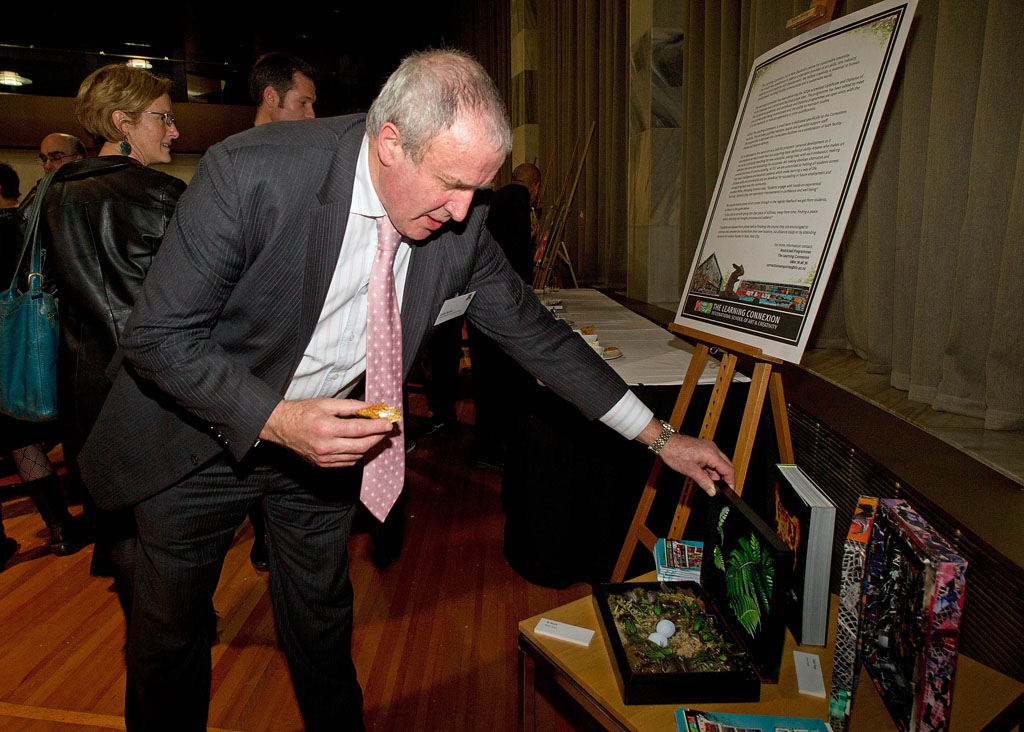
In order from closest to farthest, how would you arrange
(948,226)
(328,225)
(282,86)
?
1. (328,225)
2. (948,226)
3. (282,86)

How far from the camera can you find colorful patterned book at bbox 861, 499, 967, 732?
72 cm

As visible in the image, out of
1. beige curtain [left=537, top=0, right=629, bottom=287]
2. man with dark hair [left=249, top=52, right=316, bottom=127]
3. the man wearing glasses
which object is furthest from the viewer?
beige curtain [left=537, top=0, right=629, bottom=287]

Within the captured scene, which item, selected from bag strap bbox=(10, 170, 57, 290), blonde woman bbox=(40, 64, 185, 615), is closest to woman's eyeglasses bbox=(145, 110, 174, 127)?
blonde woman bbox=(40, 64, 185, 615)

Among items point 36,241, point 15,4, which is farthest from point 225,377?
point 15,4

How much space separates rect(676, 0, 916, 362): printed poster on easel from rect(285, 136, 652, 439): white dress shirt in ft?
2.87

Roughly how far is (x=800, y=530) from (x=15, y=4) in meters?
12.8

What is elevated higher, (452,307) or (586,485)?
(452,307)

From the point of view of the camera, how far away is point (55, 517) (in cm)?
251

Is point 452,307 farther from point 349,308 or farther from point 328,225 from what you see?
point 328,225

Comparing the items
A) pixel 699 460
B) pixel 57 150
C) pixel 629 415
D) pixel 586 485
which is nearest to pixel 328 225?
pixel 629 415

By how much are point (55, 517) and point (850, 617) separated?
2.80m

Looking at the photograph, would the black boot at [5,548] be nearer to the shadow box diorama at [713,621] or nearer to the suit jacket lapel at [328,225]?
the suit jacket lapel at [328,225]

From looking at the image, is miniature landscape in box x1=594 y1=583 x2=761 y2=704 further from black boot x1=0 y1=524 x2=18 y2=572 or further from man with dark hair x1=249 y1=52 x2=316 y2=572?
black boot x1=0 y1=524 x2=18 y2=572

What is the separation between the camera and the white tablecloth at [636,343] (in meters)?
2.03
